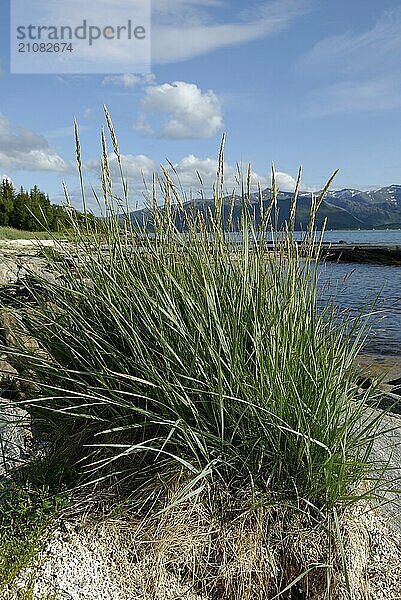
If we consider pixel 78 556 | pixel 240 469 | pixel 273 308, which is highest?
pixel 273 308

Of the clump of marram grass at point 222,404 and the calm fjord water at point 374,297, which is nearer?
the clump of marram grass at point 222,404

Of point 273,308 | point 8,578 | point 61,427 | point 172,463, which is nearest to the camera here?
point 8,578

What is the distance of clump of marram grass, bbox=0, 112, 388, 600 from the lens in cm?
237

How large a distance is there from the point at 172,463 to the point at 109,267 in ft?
3.47

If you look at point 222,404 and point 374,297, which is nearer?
point 222,404

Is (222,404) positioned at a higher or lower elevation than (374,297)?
higher

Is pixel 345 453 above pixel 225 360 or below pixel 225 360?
below

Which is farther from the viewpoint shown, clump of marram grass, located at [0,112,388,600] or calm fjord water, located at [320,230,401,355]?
calm fjord water, located at [320,230,401,355]

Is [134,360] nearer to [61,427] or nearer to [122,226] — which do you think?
[61,427]

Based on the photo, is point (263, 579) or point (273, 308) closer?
point (263, 579)

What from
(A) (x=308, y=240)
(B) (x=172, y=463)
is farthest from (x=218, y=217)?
(B) (x=172, y=463)

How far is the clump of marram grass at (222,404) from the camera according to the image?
2373 mm

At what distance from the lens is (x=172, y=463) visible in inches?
96.3

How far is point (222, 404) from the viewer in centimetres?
228
